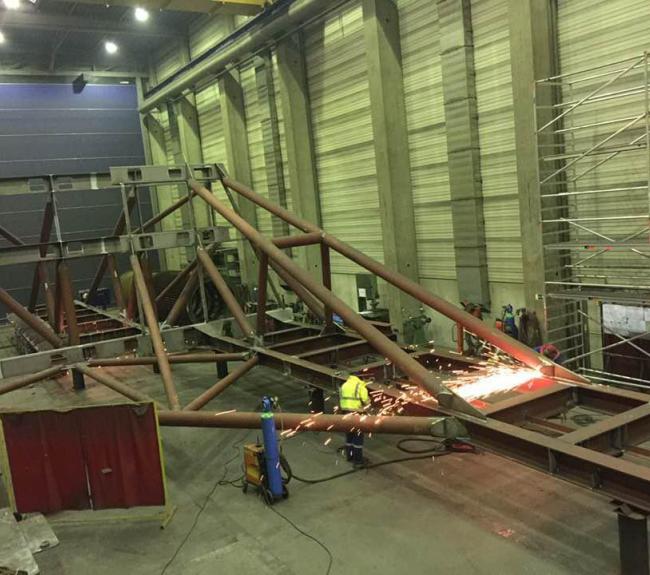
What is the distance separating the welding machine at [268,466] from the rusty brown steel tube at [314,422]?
9cm

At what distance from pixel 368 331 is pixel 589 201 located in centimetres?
427

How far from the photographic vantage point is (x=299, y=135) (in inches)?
506

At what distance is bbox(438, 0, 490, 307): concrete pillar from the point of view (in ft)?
29.4

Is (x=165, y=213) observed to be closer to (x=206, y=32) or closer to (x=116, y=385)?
(x=116, y=385)

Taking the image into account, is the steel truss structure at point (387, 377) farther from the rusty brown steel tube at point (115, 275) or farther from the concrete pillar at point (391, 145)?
the concrete pillar at point (391, 145)

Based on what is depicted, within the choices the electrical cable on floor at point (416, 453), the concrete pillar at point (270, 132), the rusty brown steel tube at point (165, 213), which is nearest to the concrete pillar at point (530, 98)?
the electrical cable on floor at point (416, 453)

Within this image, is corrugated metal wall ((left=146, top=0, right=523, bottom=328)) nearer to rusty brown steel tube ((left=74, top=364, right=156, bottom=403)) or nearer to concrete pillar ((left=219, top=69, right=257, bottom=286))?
concrete pillar ((left=219, top=69, right=257, bottom=286))

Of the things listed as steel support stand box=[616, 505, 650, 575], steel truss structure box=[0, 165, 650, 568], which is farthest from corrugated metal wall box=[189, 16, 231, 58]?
steel support stand box=[616, 505, 650, 575]

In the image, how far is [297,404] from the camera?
7770mm

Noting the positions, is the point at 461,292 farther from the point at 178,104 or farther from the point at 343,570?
the point at 178,104

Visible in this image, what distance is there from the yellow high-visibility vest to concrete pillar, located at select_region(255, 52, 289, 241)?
8.89 meters

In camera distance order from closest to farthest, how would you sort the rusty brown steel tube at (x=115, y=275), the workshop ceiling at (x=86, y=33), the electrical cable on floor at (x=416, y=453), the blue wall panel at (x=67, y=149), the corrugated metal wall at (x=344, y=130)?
1. the electrical cable on floor at (x=416, y=453)
2. the rusty brown steel tube at (x=115, y=275)
3. the corrugated metal wall at (x=344, y=130)
4. the workshop ceiling at (x=86, y=33)
5. the blue wall panel at (x=67, y=149)

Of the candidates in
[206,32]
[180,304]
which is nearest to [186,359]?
[180,304]

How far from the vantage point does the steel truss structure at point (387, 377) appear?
385 cm
